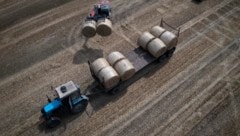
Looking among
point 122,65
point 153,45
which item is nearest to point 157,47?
point 153,45

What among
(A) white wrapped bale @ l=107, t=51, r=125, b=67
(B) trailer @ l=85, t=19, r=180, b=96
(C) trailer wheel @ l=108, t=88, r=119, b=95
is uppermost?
(A) white wrapped bale @ l=107, t=51, r=125, b=67

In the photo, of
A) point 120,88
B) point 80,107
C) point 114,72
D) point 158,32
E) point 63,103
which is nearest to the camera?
point 63,103

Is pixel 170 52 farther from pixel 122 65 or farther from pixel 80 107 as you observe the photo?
pixel 80 107

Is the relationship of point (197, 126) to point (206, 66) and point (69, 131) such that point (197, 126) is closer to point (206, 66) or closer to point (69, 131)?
point (206, 66)

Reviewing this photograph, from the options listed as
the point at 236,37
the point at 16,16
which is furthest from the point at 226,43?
the point at 16,16

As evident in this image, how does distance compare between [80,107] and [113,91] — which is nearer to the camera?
[80,107]

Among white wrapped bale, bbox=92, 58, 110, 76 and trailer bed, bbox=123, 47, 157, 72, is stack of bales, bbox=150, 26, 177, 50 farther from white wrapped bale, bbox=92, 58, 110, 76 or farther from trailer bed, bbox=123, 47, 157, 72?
white wrapped bale, bbox=92, 58, 110, 76


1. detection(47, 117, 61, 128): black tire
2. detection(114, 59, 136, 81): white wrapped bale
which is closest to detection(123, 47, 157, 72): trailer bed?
detection(114, 59, 136, 81): white wrapped bale

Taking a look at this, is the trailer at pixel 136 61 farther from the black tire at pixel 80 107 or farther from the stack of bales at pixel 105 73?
the black tire at pixel 80 107
